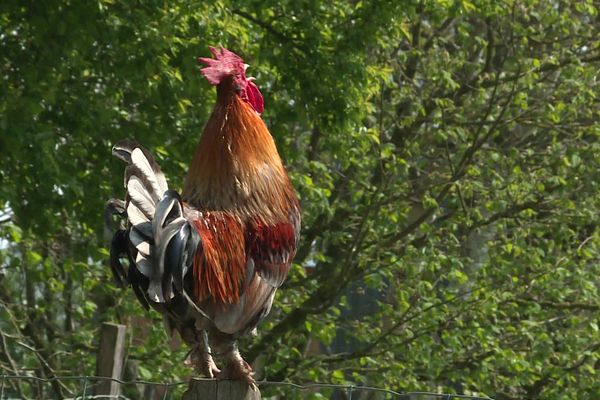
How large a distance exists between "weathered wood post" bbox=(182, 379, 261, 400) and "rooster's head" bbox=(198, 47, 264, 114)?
1.68 metres

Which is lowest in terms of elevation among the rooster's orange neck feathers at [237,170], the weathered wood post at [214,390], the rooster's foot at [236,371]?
the weathered wood post at [214,390]

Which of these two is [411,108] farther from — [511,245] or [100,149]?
[100,149]

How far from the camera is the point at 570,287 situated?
454 inches

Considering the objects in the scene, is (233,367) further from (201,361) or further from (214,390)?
(214,390)

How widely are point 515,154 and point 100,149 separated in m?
4.58

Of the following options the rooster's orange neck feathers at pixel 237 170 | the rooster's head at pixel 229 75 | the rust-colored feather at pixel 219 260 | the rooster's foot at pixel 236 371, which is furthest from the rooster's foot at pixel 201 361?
the rooster's head at pixel 229 75

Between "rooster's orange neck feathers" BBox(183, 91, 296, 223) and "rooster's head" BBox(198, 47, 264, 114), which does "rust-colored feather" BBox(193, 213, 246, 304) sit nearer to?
"rooster's orange neck feathers" BBox(183, 91, 296, 223)

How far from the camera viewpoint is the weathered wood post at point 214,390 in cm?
416

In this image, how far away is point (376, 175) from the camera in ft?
39.3

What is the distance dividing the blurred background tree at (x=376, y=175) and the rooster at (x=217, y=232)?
3.01m

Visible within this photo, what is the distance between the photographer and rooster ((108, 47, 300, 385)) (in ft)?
14.2

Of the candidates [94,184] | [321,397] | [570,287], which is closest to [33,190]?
[94,184]

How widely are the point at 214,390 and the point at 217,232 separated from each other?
2.81 ft

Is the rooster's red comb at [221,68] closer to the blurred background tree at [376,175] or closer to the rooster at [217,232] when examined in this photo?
the rooster at [217,232]
